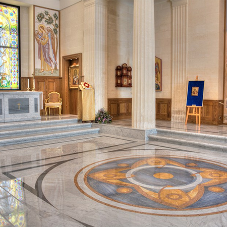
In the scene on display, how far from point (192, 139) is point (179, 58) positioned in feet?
13.3

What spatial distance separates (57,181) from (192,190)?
194cm

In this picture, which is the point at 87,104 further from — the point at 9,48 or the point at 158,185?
the point at 158,185

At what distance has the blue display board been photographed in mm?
8797

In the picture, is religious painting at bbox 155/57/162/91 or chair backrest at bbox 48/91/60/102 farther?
chair backrest at bbox 48/91/60/102

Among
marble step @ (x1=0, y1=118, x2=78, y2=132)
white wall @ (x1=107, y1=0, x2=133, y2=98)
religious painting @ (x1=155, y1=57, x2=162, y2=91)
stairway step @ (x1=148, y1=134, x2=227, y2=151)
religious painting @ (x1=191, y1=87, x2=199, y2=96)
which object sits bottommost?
stairway step @ (x1=148, y1=134, x2=227, y2=151)

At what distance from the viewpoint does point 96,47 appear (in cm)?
995

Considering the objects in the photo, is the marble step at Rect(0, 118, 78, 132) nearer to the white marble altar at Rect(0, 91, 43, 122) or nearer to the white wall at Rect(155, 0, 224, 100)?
the white marble altar at Rect(0, 91, 43, 122)

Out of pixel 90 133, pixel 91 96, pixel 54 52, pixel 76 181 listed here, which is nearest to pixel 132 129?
pixel 90 133

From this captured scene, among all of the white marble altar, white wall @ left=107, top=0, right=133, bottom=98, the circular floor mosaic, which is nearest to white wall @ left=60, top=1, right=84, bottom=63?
white wall @ left=107, top=0, right=133, bottom=98

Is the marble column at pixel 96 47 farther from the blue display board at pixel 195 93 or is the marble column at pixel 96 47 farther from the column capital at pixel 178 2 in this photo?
the blue display board at pixel 195 93

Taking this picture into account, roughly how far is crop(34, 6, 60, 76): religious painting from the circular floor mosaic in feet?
24.3

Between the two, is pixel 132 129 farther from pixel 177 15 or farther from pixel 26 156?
pixel 177 15

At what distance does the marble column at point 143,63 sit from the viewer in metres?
7.75

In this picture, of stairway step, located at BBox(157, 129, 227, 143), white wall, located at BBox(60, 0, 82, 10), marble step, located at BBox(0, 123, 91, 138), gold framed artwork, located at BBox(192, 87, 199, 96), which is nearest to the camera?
stairway step, located at BBox(157, 129, 227, 143)
